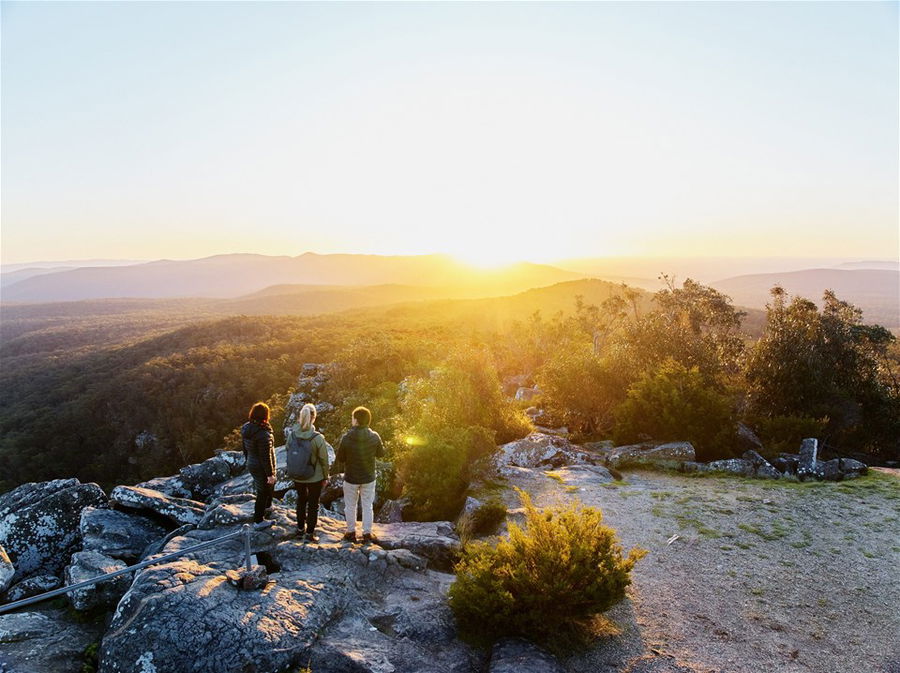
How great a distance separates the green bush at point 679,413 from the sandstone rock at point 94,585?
59.6 feet

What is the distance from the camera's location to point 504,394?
26.6 meters

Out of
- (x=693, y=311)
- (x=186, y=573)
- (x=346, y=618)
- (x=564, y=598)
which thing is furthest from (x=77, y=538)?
(x=693, y=311)

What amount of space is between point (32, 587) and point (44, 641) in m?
3.08

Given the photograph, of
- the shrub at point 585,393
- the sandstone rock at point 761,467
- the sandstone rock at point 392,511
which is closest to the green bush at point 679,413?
the sandstone rock at point 761,467

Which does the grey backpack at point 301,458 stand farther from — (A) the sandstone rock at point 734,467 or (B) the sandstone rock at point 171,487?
(A) the sandstone rock at point 734,467

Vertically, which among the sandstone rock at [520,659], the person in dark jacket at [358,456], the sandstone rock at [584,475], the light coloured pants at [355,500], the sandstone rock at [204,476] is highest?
the person in dark jacket at [358,456]

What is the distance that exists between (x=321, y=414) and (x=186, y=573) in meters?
23.4

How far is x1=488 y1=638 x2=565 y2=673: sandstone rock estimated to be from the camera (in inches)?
273

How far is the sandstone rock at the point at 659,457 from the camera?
60.3 feet

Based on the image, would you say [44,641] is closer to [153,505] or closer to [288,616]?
[288,616]

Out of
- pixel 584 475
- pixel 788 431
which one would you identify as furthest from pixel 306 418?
pixel 788 431

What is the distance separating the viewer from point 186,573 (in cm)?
756

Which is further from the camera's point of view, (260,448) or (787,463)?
(787,463)

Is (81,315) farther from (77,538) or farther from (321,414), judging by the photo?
(77,538)
